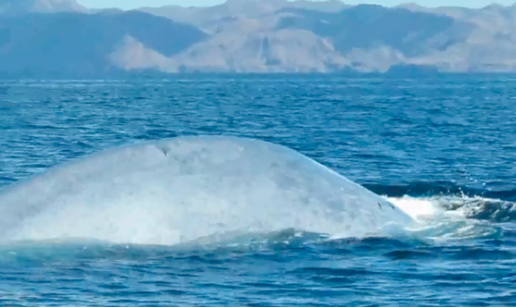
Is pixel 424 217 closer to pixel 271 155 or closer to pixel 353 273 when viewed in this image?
pixel 353 273

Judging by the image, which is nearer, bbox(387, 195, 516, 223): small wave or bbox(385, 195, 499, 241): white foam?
bbox(385, 195, 499, 241): white foam

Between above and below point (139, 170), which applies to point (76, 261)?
below

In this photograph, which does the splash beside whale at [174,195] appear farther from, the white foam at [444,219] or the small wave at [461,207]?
the small wave at [461,207]

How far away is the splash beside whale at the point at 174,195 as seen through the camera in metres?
8.18

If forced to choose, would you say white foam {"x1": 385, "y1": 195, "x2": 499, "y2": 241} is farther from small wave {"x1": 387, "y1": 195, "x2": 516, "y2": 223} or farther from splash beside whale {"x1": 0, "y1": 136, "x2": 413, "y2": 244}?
splash beside whale {"x1": 0, "y1": 136, "x2": 413, "y2": 244}

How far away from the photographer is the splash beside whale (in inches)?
322

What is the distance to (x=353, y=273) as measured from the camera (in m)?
10.9

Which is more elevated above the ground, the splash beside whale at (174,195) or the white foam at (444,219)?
the splash beside whale at (174,195)

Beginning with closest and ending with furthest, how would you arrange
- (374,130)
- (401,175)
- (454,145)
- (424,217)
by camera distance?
(424,217)
(401,175)
(454,145)
(374,130)

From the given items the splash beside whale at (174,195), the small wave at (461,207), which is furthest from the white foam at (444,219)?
the splash beside whale at (174,195)

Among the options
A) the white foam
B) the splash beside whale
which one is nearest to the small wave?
the white foam

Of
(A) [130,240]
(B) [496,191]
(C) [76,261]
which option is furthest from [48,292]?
(B) [496,191]

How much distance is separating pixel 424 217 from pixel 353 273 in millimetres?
1506

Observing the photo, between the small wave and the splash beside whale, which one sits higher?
the splash beside whale
